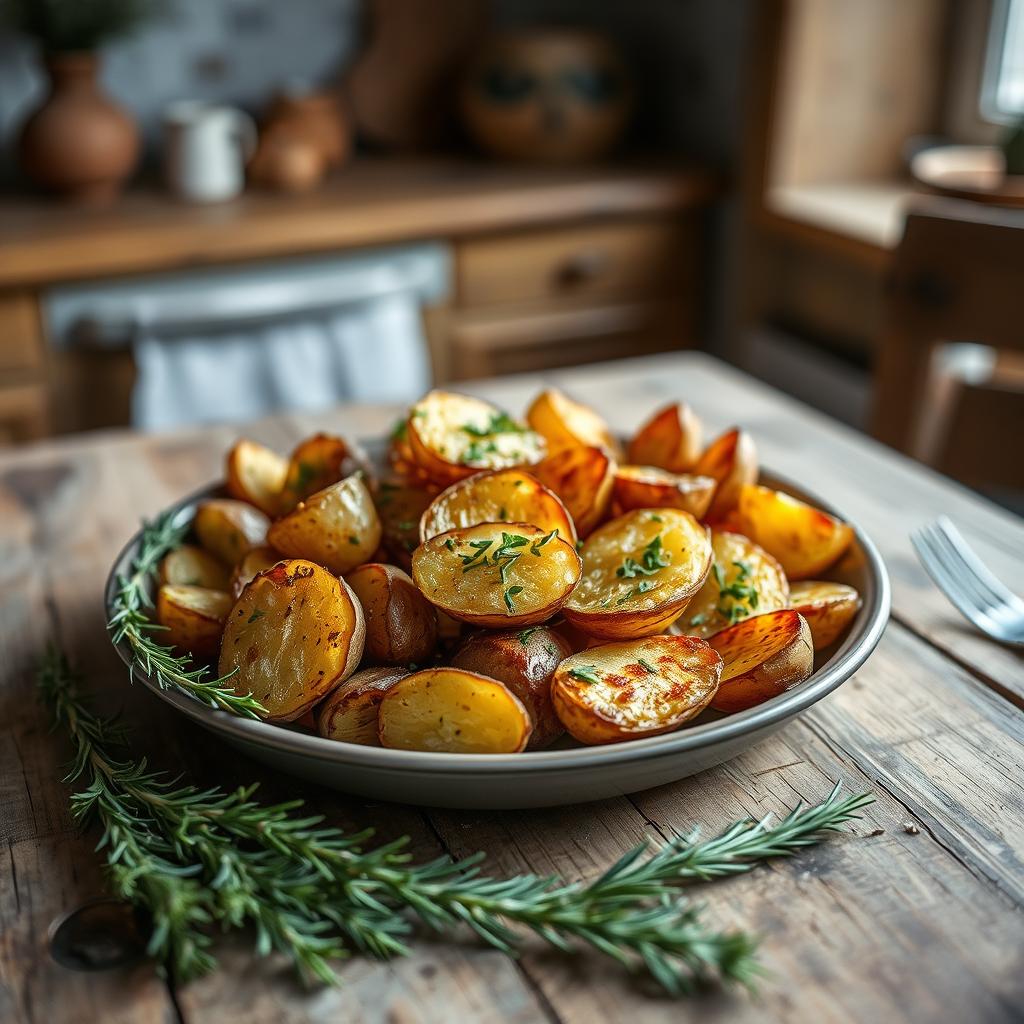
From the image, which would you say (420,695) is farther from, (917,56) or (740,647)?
(917,56)

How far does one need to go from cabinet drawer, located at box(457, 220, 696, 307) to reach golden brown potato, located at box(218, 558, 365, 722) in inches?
68.9

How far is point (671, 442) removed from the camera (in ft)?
3.10

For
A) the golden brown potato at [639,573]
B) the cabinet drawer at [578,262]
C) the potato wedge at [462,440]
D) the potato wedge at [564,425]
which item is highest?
the potato wedge at [462,440]

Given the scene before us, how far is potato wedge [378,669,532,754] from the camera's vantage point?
651 mm

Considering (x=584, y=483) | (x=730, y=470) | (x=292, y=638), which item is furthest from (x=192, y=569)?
(x=730, y=470)

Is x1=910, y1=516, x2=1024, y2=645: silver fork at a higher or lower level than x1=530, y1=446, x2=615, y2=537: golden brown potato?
lower

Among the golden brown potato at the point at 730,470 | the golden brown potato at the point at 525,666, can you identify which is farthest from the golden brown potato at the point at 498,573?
the golden brown potato at the point at 730,470

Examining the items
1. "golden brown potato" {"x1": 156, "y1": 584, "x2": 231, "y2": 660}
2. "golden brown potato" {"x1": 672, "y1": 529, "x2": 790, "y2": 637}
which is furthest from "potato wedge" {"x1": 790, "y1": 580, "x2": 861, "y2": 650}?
"golden brown potato" {"x1": 156, "y1": 584, "x2": 231, "y2": 660}

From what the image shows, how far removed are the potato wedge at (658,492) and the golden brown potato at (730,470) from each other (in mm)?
43

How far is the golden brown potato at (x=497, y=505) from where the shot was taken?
772 mm

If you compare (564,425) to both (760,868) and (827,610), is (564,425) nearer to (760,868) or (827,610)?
(827,610)

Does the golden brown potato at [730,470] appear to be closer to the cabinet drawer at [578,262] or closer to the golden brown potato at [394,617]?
the golden brown potato at [394,617]

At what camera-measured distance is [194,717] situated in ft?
2.26

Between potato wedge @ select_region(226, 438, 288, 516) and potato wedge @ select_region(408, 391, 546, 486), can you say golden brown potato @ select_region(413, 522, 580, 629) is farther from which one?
potato wedge @ select_region(226, 438, 288, 516)
